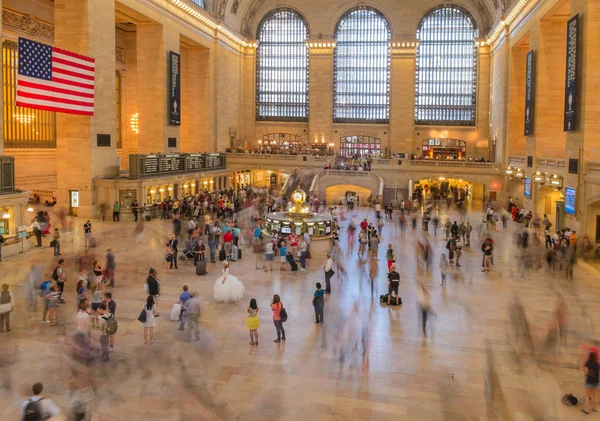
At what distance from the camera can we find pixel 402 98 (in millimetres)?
49406

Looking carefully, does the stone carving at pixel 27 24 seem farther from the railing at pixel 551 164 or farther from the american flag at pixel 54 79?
the railing at pixel 551 164

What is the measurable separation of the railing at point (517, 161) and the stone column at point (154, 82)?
22892 millimetres

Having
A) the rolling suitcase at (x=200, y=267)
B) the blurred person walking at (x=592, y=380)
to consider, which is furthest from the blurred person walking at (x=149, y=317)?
the blurred person walking at (x=592, y=380)

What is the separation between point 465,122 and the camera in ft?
161

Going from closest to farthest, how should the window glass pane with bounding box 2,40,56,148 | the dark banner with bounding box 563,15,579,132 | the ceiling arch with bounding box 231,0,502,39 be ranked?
1. the dark banner with bounding box 563,15,579,132
2. the window glass pane with bounding box 2,40,56,148
3. the ceiling arch with bounding box 231,0,502,39

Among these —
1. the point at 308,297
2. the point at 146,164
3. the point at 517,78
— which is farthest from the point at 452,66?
the point at 308,297

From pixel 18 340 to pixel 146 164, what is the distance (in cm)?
1898

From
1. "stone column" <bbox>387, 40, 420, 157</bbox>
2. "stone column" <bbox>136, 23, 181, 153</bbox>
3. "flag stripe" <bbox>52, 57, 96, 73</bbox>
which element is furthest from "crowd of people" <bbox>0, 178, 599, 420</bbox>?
"stone column" <bbox>387, 40, 420, 157</bbox>

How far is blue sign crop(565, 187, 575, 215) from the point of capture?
22234mm

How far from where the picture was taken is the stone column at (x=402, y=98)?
48938mm

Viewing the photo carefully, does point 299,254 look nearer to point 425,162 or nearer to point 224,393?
point 224,393

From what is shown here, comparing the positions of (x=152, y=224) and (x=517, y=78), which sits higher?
(x=517, y=78)

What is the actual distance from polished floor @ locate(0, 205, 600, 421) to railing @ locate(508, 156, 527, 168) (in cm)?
1938

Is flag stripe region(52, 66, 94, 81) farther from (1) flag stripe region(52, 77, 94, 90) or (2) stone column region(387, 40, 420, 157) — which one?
(2) stone column region(387, 40, 420, 157)
